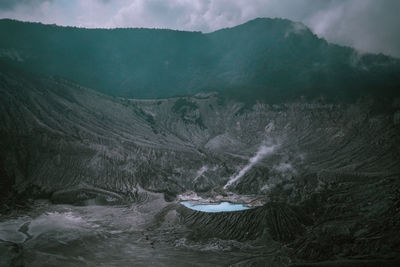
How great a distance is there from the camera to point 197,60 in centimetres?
18888

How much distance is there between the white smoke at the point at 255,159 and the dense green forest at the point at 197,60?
2703 centimetres

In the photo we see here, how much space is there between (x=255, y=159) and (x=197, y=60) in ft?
391

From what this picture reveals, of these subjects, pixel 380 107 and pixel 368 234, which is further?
pixel 380 107

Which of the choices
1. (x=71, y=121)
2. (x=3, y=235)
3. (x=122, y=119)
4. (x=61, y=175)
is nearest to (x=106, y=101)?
(x=122, y=119)

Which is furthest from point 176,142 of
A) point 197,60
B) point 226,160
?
point 197,60

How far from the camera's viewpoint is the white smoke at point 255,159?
68.2m

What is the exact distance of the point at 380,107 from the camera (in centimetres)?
8231

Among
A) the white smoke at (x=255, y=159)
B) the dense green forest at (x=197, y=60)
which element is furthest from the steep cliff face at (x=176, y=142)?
the dense green forest at (x=197, y=60)

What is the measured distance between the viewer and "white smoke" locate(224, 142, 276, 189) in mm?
68194

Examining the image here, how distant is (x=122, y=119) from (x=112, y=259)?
70146mm

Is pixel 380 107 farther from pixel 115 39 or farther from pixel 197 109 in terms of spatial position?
pixel 115 39

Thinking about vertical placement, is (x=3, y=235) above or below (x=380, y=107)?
below

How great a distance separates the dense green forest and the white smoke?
27.0 meters

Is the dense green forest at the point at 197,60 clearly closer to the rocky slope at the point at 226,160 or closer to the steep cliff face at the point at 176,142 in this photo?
the steep cliff face at the point at 176,142
